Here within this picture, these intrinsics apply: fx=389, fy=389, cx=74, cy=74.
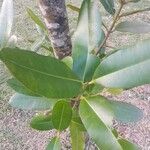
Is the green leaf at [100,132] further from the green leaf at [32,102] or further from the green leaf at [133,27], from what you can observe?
the green leaf at [133,27]

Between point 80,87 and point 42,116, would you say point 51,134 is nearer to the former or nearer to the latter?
point 42,116

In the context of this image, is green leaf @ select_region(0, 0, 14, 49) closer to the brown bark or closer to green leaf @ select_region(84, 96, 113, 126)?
the brown bark

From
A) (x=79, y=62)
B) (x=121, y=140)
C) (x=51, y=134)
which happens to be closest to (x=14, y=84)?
(x=79, y=62)

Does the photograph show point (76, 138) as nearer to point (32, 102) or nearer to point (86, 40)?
point (32, 102)

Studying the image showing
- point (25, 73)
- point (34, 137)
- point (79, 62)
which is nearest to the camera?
point (25, 73)

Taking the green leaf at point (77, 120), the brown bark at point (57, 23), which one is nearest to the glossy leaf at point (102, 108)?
the green leaf at point (77, 120)
